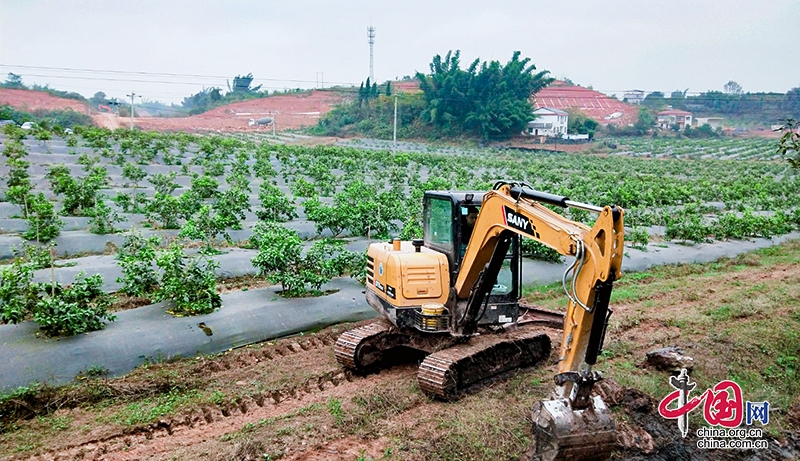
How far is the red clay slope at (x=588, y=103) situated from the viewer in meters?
84.5

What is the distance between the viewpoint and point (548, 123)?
68.1 meters

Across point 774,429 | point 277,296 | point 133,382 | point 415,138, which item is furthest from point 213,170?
point 415,138

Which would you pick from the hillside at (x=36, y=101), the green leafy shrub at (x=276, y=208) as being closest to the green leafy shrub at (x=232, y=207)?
the green leafy shrub at (x=276, y=208)

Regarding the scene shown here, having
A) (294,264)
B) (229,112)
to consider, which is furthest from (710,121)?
(294,264)

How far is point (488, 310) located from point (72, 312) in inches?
221

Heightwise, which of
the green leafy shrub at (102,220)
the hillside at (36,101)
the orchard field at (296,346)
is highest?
the hillside at (36,101)

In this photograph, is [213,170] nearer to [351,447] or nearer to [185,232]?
[185,232]

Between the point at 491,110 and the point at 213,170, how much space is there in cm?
4085

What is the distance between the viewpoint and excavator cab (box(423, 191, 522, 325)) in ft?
26.1

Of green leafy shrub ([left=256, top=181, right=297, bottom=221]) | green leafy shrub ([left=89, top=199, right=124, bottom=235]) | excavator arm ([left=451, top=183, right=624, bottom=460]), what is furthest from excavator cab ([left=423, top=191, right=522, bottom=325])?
green leafy shrub ([left=89, top=199, right=124, bottom=235])

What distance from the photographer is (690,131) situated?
75.9 meters

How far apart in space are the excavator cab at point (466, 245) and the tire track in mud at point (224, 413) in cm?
152

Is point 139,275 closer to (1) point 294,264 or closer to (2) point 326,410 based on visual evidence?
(1) point 294,264

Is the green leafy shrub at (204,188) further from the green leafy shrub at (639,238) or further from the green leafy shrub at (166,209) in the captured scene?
Result: the green leafy shrub at (639,238)
